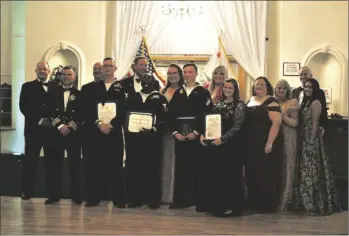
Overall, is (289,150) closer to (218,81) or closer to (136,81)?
(218,81)

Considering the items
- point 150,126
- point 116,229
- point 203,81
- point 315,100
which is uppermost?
point 203,81

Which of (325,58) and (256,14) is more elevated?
(256,14)

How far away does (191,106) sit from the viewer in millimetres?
4102

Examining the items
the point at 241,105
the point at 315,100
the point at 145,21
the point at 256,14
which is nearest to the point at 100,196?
the point at 241,105

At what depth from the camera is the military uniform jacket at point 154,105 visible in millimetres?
4156

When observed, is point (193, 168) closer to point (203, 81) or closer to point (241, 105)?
point (241, 105)

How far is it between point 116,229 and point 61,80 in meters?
1.75

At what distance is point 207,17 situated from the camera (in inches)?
293

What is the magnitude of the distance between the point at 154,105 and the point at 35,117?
1265 millimetres

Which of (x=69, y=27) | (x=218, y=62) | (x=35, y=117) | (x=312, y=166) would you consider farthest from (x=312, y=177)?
(x=69, y=27)

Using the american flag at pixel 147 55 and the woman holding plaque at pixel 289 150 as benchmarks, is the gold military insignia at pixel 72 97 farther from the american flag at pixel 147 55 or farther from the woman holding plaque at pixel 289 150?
the american flag at pixel 147 55

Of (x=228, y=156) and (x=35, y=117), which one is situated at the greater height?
(x=35, y=117)

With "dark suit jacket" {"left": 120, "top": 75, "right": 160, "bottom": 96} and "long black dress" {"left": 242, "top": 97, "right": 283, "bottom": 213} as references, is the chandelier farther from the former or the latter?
"long black dress" {"left": 242, "top": 97, "right": 283, "bottom": 213}

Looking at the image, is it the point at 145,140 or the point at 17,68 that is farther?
the point at 17,68
